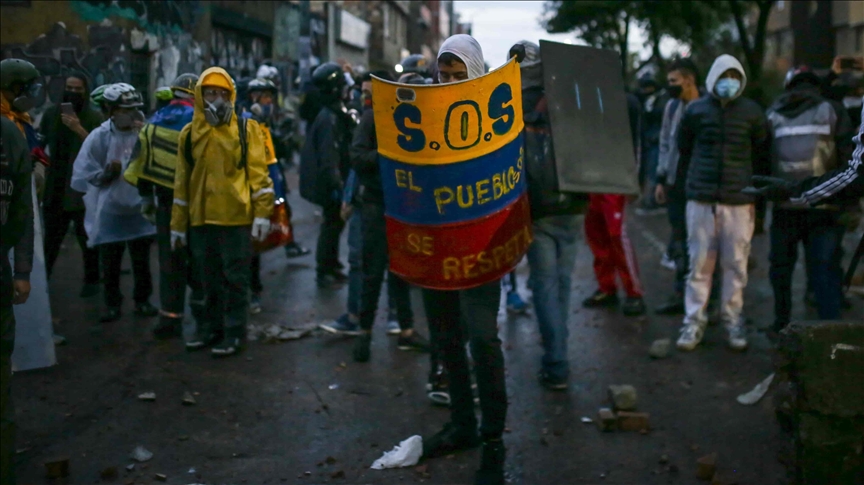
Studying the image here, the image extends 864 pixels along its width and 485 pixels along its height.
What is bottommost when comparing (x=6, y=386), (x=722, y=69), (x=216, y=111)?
(x=6, y=386)

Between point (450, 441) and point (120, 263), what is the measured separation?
12.9ft

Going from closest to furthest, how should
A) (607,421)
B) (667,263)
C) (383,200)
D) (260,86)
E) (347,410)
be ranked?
1. (607,421)
2. (347,410)
3. (383,200)
4. (260,86)
5. (667,263)

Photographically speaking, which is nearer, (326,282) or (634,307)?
(634,307)

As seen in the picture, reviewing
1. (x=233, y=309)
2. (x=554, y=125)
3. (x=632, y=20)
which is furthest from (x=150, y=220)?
(x=632, y=20)

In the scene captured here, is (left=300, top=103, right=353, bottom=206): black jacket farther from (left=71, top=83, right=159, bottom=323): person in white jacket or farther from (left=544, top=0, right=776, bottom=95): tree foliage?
(left=544, top=0, right=776, bottom=95): tree foliage

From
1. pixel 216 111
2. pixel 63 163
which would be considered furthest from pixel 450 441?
pixel 63 163

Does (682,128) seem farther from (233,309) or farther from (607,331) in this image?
(233,309)

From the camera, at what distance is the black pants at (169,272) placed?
7570 millimetres

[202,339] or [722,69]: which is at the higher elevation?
[722,69]

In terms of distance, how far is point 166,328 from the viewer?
7.66 m

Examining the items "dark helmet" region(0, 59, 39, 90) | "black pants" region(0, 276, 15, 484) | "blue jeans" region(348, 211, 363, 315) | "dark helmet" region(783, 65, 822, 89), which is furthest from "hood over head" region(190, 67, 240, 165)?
"dark helmet" region(783, 65, 822, 89)

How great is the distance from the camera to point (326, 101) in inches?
337

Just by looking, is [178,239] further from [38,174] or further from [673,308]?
[673,308]

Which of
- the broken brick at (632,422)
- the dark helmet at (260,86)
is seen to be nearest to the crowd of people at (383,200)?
the broken brick at (632,422)
